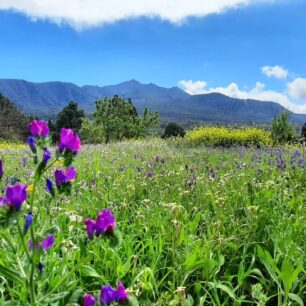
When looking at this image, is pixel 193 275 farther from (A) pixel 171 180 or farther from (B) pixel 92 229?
(A) pixel 171 180

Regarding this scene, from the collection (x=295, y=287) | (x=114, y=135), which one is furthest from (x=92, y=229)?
(x=114, y=135)

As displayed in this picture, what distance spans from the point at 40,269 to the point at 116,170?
17.1 feet

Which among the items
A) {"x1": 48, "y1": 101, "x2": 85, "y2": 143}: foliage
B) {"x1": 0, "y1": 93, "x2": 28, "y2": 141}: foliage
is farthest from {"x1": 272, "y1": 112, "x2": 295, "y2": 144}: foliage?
{"x1": 48, "y1": 101, "x2": 85, "y2": 143}: foliage

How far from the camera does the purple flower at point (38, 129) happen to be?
5.01 feet

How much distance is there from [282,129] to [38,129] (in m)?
20.9

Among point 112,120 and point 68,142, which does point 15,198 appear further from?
point 112,120

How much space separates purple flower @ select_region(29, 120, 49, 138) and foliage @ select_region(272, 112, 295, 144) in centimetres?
2016

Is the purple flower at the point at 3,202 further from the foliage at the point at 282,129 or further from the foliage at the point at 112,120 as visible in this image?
the foliage at the point at 112,120

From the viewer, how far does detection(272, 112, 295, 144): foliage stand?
68.3 ft

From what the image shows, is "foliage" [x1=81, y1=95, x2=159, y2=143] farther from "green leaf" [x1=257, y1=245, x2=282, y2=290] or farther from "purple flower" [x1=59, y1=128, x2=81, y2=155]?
"purple flower" [x1=59, y1=128, x2=81, y2=155]

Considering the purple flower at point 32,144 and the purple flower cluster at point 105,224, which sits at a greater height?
the purple flower at point 32,144

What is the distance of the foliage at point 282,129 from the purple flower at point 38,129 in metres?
20.2

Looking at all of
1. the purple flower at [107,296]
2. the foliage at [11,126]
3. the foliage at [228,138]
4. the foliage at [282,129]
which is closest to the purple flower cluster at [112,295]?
the purple flower at [107,296]

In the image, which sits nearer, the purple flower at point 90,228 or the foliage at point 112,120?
the purple flower at point 90,228
